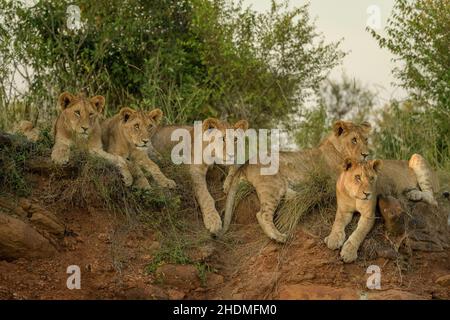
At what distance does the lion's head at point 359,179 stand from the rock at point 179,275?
1664 millimetres

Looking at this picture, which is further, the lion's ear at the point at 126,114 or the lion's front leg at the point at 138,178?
the lion's ear at the point at 126,114

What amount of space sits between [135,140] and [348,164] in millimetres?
2210

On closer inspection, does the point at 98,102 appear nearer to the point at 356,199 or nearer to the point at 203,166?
the point at 203,166

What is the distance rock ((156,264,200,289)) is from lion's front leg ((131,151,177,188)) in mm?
1157

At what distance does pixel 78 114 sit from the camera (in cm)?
900

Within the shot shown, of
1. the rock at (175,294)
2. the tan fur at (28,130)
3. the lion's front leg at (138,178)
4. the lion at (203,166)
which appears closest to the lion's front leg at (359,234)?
the lion at (203,166)

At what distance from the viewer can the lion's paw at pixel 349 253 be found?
8305 mm

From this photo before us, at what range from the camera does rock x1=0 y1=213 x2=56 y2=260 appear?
7840 mm

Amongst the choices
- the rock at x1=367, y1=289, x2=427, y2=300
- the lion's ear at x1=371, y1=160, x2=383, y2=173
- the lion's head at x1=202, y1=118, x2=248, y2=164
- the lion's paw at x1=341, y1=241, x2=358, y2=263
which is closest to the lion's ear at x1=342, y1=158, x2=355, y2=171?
the lion's ear at x1=371, y1=160, x2=383, y2=173

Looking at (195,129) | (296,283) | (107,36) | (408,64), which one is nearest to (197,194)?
(195,129)

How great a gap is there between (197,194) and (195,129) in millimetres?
871

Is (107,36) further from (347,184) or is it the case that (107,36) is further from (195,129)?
(347,184)

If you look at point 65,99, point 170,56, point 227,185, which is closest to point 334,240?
point 227,185

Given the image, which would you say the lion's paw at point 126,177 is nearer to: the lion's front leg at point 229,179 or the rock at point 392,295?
the lion's front leg at point 229,179
